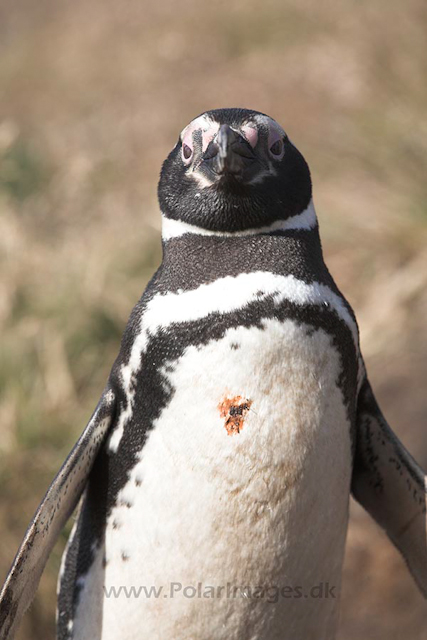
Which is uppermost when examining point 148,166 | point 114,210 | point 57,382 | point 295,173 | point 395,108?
point 148,166

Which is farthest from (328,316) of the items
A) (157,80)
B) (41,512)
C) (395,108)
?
(157,80)

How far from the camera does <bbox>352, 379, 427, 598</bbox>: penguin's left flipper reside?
2.18 m

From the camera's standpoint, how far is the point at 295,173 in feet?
6.56

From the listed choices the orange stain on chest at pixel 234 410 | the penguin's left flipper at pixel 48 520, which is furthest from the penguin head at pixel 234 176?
the penguin's left flipper at pixel 48 520

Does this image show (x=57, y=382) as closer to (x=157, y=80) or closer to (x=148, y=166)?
(x=148, y=166)

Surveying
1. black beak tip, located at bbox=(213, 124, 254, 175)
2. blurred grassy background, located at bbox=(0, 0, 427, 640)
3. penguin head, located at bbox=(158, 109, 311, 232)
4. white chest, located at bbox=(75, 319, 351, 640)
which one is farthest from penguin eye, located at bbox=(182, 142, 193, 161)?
blurred grassy background, located at bbox=(0, 0, 427, 640)

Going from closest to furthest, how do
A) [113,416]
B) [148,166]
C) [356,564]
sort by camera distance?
[113,416], [356,564], [148,166]

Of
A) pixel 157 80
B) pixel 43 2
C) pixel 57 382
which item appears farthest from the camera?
pixel 43 2

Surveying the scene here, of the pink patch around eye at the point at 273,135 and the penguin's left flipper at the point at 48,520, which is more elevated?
the pink patch around eye at the point at 273,135

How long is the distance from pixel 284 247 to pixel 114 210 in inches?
210

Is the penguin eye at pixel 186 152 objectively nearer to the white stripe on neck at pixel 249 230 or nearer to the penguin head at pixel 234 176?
the penguin head at pixel 234 176

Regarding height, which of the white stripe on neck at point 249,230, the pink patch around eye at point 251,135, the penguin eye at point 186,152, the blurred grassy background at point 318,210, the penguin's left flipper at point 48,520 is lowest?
the penguin's left flipper at point 48,520

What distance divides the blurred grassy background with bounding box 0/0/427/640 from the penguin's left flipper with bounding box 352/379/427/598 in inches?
58.5

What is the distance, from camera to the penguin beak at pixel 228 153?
6.01 ft
